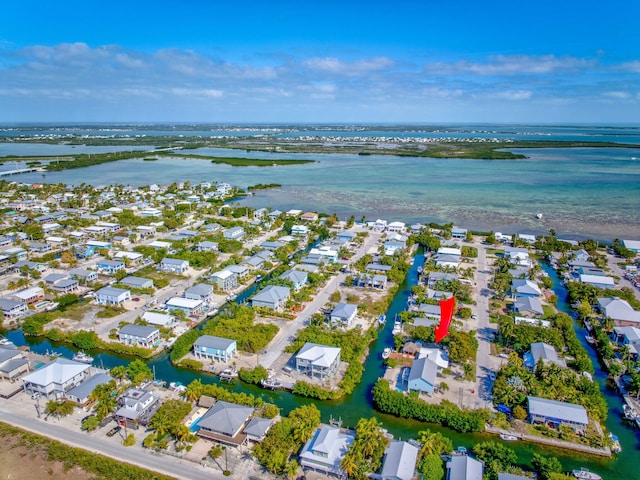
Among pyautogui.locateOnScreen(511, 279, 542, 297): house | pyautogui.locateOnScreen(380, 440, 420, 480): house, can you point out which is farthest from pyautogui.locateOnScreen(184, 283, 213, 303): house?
pyautogui.locateOnScreen(511, 279, 542, 297): house

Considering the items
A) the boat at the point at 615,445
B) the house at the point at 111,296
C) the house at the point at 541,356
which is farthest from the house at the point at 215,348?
the boat at the point at 615,445

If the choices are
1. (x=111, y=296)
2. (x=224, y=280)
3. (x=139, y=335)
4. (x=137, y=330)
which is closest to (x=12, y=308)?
(x=111, y=296)

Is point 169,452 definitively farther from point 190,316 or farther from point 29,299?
point 29,299

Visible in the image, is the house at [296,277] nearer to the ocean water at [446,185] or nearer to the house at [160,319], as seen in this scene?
the house at [160,319]

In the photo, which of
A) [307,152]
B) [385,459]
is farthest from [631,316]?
[307,152]

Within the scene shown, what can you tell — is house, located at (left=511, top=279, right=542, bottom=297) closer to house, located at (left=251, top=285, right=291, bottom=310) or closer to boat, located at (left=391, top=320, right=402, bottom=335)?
boat, located at (left=391, top=320, right=402, bottom=335)
